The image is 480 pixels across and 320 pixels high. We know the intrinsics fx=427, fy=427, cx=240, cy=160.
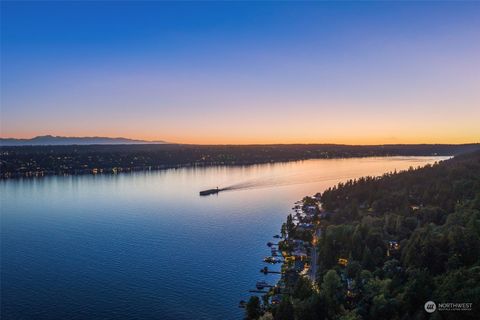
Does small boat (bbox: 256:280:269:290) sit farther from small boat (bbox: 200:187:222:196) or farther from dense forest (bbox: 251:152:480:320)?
small boat (bbox: 200:187:222:196)

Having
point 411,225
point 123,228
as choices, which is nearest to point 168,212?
point 123,228

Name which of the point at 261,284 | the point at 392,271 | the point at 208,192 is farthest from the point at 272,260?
the point at 208,192

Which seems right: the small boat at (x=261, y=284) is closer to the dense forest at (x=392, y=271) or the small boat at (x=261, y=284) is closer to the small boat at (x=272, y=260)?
the dense forest at (x=392, y=271)

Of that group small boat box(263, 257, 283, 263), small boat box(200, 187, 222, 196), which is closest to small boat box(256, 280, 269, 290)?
small boat box(263, 257, 283, 263)

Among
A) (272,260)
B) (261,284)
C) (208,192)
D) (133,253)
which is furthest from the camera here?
(208,192)

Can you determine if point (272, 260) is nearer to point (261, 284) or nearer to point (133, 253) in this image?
point (261, 284)

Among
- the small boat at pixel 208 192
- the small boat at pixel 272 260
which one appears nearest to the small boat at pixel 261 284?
the small boat at pixel 272 260

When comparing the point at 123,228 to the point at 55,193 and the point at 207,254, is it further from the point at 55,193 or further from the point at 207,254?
the point at 55,193

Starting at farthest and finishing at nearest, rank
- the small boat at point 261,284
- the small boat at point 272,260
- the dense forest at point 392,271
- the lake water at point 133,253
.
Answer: the small boat at point 272,260 < the small boat at point 261,284 < the lake water at point 133,253 < the dense forest at point 392,271
